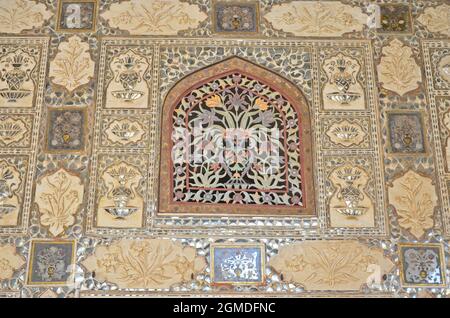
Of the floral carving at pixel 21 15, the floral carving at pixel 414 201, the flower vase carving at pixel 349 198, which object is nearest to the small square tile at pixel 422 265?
the floral carving at pixel 414 201

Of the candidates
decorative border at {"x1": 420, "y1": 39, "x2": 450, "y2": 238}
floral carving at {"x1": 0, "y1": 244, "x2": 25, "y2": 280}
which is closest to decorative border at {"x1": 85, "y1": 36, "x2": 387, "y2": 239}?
decorative border at {"x1": 420, "y1": 39, "x2": 450, "y2": 238}

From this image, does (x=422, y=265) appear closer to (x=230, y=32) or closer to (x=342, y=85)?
(x=342, y=85)

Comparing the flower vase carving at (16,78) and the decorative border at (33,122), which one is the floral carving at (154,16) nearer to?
the decorative border at (33,122)

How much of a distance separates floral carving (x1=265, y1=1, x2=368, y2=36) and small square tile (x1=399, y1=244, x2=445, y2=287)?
76.0 inches

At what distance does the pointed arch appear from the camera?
18.4ft

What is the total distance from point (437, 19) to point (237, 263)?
9.08 feet

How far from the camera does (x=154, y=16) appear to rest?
6.29 meters

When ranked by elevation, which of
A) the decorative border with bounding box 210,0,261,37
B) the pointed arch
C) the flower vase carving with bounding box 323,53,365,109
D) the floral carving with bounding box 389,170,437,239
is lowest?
the floral carving with bounding box 389,170,437,239

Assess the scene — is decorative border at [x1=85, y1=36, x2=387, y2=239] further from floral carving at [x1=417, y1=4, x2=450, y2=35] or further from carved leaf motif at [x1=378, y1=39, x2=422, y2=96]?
floral carving at [x1=417, y1=4, x2=450, y2=35]

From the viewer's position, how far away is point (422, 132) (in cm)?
593

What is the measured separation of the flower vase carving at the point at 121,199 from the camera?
5527 millimetres

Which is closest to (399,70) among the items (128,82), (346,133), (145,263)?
(346,133)

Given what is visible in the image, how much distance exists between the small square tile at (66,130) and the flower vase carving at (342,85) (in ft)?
6.36
